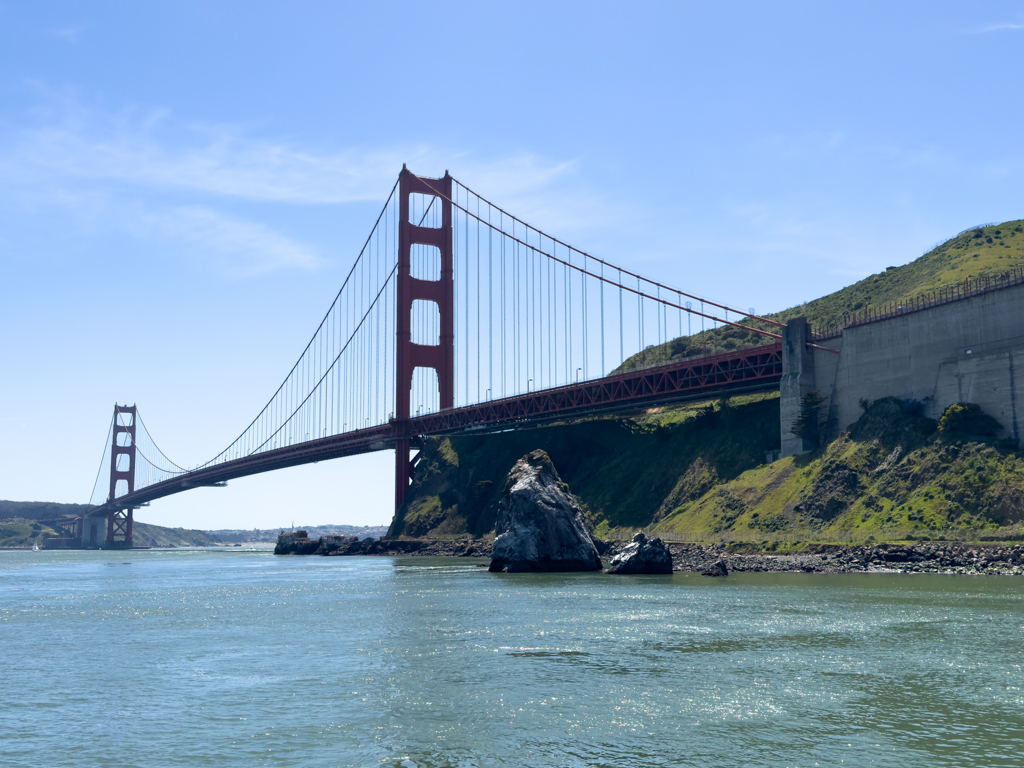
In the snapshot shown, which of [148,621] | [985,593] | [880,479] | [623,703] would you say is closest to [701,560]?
[880,479]

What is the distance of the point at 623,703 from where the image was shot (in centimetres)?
1947

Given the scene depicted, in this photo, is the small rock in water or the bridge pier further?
the bridge pier

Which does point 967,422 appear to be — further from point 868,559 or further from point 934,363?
point 868,559

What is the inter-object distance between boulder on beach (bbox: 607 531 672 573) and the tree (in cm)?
2206

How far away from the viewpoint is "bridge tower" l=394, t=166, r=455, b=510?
115438 mm

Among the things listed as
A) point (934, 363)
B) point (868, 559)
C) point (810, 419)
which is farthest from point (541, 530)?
point (934, 363)

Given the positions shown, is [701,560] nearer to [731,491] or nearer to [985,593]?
[731,491]

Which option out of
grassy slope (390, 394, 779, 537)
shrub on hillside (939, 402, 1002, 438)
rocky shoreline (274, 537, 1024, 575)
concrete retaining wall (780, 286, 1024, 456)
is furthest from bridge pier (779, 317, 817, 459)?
rocky shoreline (274, 537, 1024, 575)

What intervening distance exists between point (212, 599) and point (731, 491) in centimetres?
4482

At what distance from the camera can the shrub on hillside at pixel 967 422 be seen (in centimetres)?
6070

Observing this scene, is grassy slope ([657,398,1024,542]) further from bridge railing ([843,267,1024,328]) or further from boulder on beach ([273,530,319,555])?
boulder on beach ([273,530,319,555])

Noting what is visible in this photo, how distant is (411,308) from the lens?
383 ft

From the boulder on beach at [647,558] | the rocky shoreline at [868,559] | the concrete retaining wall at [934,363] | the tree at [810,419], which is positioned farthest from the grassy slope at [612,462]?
the boulder on beach at [647,558]

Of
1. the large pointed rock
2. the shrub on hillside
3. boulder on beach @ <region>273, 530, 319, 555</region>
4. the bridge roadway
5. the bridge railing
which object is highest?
the bridge railing
